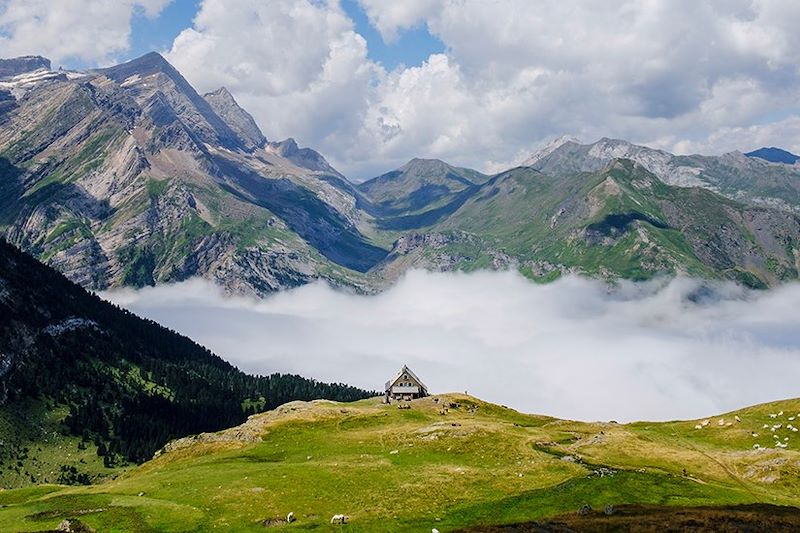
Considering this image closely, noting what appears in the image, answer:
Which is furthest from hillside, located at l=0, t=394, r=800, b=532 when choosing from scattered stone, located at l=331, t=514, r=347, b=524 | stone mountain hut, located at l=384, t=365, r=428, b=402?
stone mountain hut, located at l=384, t=365, r=428, b=402

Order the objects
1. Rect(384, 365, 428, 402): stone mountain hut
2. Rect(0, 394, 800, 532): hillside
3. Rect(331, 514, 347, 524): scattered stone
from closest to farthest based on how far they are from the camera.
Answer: Rect(331, 514, 347, 524): scattered stone, Rect(0, 394, 800, 532): hillside, Rect(384, 365, 428, 402): stone mountain hut

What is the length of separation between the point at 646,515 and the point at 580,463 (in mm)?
29720

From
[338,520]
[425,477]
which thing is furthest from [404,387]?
[338,520]

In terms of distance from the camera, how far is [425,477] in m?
72.8

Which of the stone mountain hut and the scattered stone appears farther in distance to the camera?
the stone mountain hut

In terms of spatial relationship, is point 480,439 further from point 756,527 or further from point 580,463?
point 756,527

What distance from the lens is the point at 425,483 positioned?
230 feet

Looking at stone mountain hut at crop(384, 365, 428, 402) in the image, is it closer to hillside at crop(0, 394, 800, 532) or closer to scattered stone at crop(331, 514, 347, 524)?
hillside at crop(0, 394, 800, 532)

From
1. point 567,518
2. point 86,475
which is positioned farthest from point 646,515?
point 86,475

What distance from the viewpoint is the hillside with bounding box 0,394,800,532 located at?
5950 centimetres

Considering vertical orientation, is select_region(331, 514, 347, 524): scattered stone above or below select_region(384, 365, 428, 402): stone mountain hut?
below

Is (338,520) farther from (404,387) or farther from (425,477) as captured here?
(404,387)

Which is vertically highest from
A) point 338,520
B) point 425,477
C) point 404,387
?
point 404,387

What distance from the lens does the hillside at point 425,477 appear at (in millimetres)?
59500
